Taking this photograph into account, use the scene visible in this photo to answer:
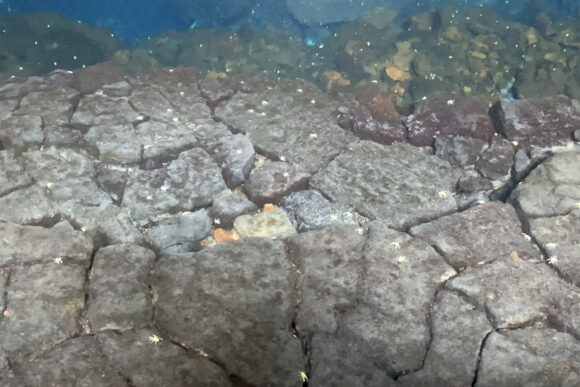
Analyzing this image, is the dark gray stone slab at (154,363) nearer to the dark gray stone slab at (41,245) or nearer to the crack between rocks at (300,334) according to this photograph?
the crack between rocks at (300,334)

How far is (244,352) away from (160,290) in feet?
2.97

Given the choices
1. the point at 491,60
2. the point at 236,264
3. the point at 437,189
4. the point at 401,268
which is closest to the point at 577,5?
the point at 491,60

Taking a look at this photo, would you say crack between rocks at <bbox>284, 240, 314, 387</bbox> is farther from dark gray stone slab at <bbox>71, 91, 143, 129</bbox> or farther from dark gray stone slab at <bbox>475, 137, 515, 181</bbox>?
dark gray stone slab at <bbox>71, 91, 143, 129</bbox>

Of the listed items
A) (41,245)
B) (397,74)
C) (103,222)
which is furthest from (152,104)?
(397,74)

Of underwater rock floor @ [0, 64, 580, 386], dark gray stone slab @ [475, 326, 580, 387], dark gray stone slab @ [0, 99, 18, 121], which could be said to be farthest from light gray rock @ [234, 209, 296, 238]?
dark gray stone slab @ [0, 99, 18, 121]

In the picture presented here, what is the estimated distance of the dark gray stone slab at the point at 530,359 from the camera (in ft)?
9.75

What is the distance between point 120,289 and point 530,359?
3.27 metres

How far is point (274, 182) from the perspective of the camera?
4828 mm

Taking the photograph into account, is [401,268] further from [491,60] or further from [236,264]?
[491,60]

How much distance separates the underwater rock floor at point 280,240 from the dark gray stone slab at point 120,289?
2cm

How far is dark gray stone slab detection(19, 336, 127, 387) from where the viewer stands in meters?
2.77

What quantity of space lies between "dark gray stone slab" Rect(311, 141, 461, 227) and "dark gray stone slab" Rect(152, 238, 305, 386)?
4.37 feet

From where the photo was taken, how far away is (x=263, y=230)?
4.19 m

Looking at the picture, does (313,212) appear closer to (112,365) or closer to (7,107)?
(112,365)
